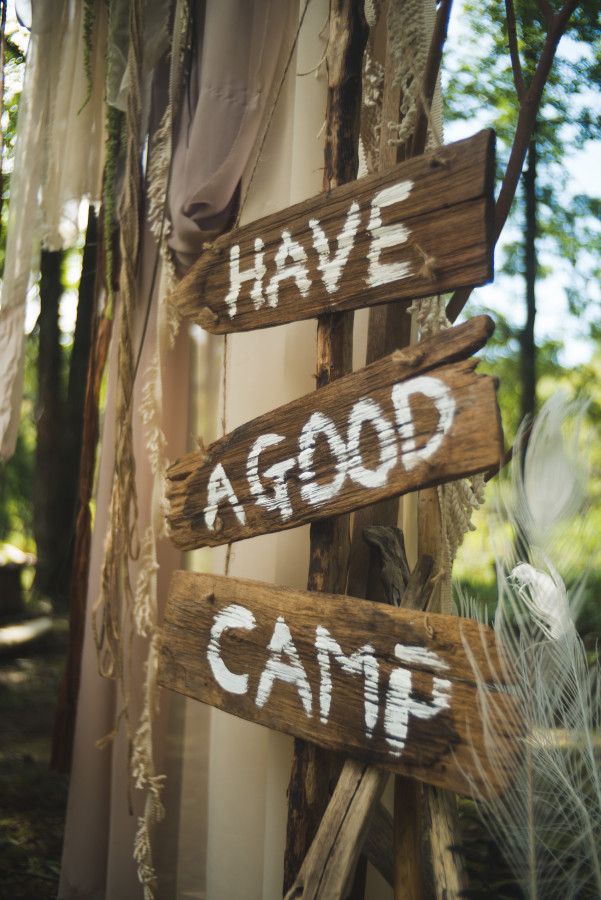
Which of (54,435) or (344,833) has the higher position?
(54,435)

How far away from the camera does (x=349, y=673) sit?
80cm

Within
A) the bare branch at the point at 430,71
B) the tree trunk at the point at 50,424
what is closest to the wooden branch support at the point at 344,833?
the bare branch at the point at 430,71

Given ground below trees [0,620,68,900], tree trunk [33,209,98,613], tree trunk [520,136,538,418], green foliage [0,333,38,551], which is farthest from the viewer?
green foliage [0,333,38,551]

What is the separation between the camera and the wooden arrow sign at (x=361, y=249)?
72 cm

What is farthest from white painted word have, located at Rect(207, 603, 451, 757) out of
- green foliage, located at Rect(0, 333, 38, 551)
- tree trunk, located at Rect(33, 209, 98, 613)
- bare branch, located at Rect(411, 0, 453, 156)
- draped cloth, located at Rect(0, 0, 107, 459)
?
green foliage, located at Rect(0, 333, 38, 551)

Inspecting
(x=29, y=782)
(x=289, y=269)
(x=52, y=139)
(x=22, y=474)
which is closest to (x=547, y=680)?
(x=289, y=269)

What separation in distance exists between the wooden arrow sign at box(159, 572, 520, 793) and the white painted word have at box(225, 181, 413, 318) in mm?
407

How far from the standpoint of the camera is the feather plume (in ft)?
2.28

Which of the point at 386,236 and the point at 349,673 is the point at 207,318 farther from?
the point at 349,673

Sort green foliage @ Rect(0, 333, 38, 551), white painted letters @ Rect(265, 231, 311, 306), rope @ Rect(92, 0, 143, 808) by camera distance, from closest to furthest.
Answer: white painted letters @ Rect(265, 231, 311, 306), rope @ Rect(92, 0, 143, 808), green foliage @ Rect(0, 333, 38, 551)

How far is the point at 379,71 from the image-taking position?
1094mm

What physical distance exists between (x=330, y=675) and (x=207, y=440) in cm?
87

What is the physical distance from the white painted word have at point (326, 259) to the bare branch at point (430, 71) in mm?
157

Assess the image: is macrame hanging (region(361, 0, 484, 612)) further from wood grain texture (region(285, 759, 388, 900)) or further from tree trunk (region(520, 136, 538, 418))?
tree trunk (region(520, 136, 538, 418))
